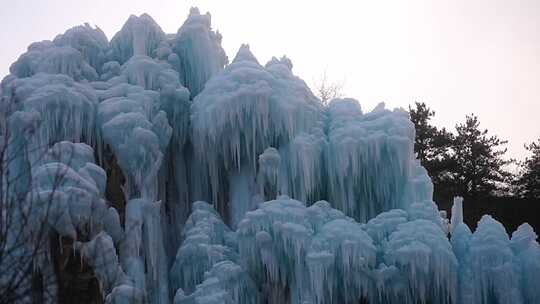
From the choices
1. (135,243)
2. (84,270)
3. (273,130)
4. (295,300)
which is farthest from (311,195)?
(84,270)

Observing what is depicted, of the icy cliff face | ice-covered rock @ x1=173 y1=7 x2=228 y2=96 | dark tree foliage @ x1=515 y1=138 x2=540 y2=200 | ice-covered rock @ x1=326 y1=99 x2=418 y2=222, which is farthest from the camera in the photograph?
dark tree foliage @ x1=515 y1=138 x2=540 y2=200

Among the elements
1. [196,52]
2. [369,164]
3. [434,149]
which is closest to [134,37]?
[196,52]

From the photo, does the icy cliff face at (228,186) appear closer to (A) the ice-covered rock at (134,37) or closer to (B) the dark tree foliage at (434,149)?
(A) the ice-covered rock at (134,37)

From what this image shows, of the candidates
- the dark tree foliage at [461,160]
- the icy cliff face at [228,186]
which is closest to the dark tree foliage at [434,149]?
the dark tree foliage at [461,160]

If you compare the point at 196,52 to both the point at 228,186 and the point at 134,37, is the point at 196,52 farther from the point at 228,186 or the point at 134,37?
the point at 228,186

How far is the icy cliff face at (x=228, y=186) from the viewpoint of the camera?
11.1m

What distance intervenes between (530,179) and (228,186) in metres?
17.1

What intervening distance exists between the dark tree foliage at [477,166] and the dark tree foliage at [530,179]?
1.91ft

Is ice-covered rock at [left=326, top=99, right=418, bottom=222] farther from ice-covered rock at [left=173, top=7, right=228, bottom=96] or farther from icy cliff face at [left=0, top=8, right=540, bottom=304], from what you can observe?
ice-covered rock at [left=173, top=7, right=228, bottom=96]

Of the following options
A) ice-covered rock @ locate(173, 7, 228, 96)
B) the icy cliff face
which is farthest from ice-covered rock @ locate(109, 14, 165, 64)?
ice-covered rock @ locate(173, 7, 228, 96)

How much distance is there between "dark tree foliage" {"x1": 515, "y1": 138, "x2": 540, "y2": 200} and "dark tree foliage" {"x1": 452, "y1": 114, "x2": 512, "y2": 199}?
1.91 ft

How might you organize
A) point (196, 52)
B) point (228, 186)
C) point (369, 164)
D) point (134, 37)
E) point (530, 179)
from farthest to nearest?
point (530, 179) → point (196, 52) → point (134, 37) → point (228, 186) → point (369, 164)

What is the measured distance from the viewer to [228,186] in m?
13.2

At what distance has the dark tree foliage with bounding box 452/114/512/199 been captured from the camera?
2761 centimetres
